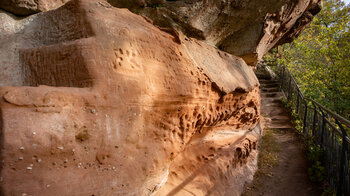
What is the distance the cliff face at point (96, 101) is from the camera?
1.30 m

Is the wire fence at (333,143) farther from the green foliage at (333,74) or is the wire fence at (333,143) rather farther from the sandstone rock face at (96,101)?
the green foliage at (333,74)

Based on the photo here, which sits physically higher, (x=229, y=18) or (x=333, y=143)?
(x=229, y=18)

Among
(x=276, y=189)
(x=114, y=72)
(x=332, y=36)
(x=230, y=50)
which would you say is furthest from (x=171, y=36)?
(x=332, y=36)

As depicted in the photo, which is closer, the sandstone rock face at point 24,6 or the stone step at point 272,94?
the sandstone rock face at point 24,6

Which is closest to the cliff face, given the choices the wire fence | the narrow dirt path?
the narrow dirt path

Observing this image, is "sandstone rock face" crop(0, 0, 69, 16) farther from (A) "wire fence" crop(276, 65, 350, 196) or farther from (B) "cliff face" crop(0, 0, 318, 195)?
(A) "wire fence" crop(276, 65, 350, 196)

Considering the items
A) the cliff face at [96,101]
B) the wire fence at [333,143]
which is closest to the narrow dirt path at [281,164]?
the wire fence at [333,143]

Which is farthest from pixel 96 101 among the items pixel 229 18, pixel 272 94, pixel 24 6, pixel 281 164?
pixel 272 94

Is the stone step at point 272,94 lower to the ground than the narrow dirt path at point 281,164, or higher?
higher

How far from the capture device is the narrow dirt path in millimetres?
3781

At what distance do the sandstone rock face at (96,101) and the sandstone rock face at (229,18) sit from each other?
127cm

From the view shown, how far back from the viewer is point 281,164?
15.3ft

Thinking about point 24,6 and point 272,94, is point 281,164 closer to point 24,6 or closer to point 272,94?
point 272,94

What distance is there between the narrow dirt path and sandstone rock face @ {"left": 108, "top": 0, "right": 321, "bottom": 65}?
230 cm
